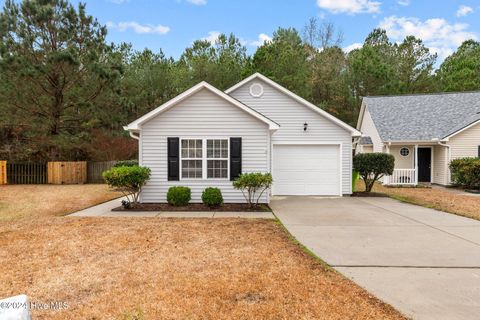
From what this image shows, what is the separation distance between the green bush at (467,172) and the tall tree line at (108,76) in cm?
1076

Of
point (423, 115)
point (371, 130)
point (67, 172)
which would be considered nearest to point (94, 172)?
point (67, 172)

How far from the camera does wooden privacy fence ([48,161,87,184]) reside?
1852cm

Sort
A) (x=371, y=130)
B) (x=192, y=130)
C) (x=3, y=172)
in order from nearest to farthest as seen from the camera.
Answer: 1. (x=192, y=130)
2. (x=3, y=172)
3. (x=371, y=130)

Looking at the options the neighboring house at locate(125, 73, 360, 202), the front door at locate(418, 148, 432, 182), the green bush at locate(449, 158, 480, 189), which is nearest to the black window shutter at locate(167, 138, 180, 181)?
the neighboring house at locate(125, 73, 360, 202)

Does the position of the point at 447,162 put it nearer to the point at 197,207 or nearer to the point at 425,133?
the point at 425,133

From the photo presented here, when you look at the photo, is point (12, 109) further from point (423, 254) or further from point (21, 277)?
point (423, 254)

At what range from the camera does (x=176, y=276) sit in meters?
4.38

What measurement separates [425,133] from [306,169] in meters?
9.28

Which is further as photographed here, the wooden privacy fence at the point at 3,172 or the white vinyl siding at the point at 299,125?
the wooden privacy fence at the point at 3,172

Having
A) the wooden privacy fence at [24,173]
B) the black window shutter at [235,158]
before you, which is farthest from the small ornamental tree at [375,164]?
the wooden privacy fence at [24,173]

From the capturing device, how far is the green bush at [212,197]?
989cm

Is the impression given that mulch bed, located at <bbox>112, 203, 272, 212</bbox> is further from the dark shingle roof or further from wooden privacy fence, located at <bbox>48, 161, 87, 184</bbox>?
the dark shingle roof

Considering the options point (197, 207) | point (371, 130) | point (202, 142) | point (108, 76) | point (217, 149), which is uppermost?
point (108, 76)

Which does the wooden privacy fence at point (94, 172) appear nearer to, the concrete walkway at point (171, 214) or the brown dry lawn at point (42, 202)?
the brown dry lawn at point (42, 202)
